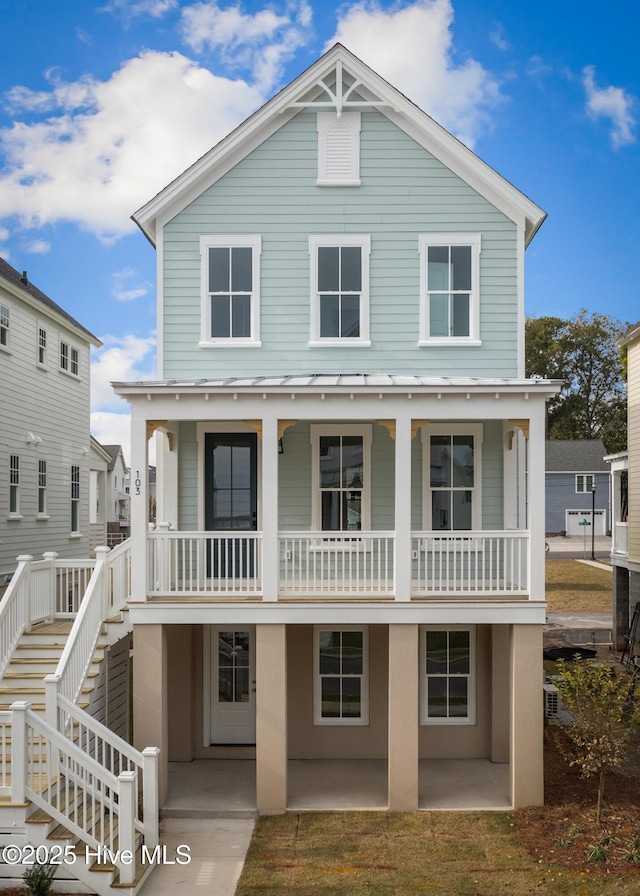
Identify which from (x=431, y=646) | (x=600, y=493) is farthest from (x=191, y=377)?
(x=600, y=493)

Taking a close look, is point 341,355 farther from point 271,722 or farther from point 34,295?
point 34,295

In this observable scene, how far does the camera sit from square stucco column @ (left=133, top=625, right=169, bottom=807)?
37.1ft

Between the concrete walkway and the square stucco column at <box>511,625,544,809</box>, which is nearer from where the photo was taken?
the concrete walkway

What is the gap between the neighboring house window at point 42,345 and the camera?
2116 centimetres

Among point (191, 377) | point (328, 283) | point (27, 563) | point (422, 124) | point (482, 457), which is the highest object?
point (422, 124)

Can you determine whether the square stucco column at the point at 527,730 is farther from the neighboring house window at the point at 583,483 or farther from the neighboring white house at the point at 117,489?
the neighboring house window at the point at 583,483

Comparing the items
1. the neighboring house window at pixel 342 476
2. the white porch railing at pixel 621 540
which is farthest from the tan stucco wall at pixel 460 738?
the white porch railing at pixel 621 540

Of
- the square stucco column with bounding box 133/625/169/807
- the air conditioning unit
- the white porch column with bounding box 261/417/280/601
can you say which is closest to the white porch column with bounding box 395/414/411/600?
the white porch column with bounding box 261/417/280/601

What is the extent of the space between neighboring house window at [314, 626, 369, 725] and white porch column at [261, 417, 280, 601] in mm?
2571

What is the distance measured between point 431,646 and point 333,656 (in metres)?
1.76

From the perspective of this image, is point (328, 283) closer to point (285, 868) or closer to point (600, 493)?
point (285, 868)

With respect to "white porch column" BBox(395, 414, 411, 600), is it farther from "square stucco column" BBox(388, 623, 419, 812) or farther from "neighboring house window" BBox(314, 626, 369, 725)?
"neighboring house window" BBox(314, 626, 369, 725)

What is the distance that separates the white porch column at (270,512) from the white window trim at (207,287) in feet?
8.67

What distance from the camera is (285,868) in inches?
375
